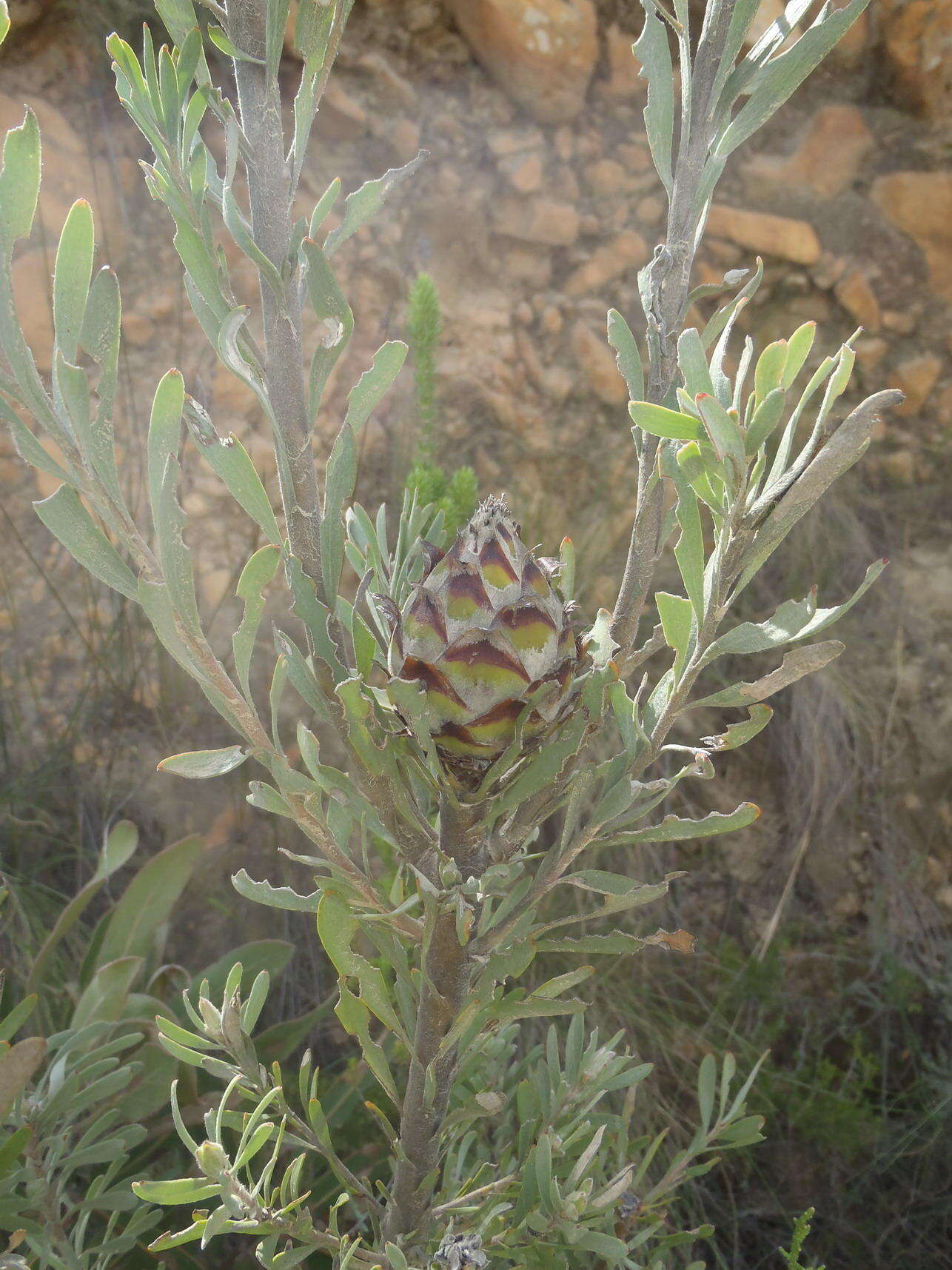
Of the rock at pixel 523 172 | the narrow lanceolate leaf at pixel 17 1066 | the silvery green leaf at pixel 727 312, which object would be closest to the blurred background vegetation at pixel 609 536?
the rock at pixel 523 172

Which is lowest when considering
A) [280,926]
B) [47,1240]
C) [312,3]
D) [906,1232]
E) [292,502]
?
[906,1232]


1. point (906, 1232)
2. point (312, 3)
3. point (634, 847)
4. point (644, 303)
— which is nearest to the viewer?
point (312, 3)

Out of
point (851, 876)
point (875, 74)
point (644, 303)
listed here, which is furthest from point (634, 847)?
point (875, 74)

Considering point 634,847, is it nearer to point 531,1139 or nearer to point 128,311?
point 531,1139

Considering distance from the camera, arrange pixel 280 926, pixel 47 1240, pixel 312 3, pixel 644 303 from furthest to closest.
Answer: pixel 280 926 < pixel 47 1240 < pixel 644 303 < pixel 312 3

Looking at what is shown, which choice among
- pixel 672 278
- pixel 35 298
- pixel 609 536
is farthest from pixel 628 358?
pixel 35 298

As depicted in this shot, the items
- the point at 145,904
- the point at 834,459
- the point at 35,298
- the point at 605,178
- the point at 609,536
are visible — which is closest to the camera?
the point at 834,459

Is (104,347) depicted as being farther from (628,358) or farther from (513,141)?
(513,141)
